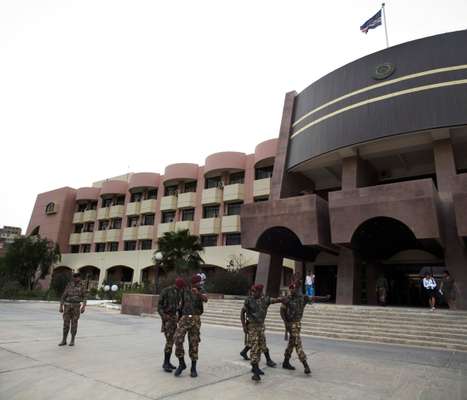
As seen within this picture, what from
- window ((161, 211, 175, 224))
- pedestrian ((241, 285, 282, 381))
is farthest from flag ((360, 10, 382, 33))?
window ((161, 211, 175, 224))

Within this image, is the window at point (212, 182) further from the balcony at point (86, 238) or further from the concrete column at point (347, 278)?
the concrete column at point (347, 278)

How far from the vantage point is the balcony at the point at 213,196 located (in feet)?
124

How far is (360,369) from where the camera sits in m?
7.29

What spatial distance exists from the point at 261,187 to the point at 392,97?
15508mm

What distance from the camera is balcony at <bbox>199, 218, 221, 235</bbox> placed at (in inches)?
1439

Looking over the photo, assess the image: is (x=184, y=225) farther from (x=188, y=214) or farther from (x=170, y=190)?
(x=170, y=190)

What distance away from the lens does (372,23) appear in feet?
79.7

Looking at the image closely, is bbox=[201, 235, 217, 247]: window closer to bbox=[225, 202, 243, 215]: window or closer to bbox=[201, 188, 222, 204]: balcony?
bbox=[225, 202, 243, 215]: window

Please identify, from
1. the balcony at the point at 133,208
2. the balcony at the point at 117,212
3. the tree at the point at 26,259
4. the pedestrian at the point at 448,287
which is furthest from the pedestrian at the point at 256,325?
the balcony at the point at 117,212

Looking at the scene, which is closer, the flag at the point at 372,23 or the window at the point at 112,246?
the flag at the point at 372,23

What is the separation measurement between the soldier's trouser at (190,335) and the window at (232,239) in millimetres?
29099

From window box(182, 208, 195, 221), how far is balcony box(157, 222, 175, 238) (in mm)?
1549

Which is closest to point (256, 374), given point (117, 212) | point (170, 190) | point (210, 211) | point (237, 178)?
point (237, 178)

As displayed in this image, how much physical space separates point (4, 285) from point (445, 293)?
105 feet
